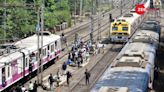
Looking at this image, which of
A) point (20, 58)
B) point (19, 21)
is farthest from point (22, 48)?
point (19, 21)

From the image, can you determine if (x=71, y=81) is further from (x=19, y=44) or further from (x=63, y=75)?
(x=19, y=44)

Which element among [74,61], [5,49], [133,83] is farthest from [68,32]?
[133,83]

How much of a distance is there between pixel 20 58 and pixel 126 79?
11.1m

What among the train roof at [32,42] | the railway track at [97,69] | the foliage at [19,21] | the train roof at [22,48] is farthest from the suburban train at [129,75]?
the foliage at [19,21]

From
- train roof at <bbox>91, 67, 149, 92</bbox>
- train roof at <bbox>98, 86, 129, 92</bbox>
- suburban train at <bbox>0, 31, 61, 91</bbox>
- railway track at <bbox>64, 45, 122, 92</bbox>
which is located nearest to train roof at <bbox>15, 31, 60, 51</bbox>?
suburban train at <bbox>0, 31, 61, 91</bbox>

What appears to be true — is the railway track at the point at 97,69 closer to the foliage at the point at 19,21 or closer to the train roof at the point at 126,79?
the train roof at the point at 126,79

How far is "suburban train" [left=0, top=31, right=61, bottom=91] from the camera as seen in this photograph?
1047 inches

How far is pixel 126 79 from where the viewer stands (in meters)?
20.4

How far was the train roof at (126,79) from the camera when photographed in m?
19.1

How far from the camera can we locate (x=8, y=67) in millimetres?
26938

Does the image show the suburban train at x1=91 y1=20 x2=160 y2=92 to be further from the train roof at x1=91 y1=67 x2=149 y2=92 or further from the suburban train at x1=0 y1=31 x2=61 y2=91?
the suburban train at x1=0 y1=31 x2=61 y2=91

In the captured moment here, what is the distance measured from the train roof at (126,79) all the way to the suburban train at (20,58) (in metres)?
7.62

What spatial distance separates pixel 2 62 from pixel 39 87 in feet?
15.8

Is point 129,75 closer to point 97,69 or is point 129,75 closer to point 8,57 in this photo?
point 8,57
